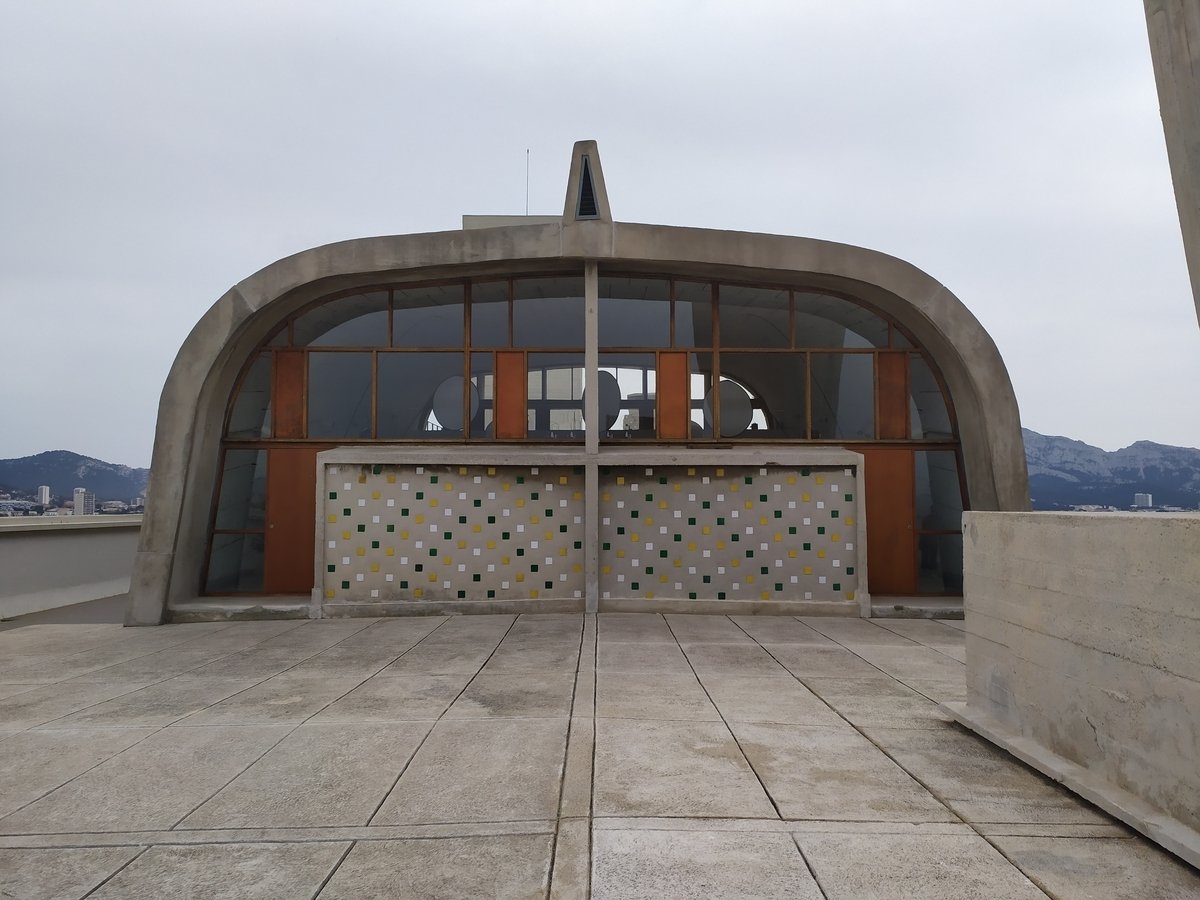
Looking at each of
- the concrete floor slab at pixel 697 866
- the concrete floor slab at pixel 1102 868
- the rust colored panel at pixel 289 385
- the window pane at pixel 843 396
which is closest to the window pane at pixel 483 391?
the rust colored panel at pixel 289 385

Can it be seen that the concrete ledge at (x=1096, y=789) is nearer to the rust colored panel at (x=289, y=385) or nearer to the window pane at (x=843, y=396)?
the window pane at (x=843, y=396)

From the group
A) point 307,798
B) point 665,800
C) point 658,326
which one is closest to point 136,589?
point 307,798

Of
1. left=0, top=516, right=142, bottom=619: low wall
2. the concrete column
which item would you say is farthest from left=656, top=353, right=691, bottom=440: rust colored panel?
left=0, top=516, right=142, bottom=619: low wall

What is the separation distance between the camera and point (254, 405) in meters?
13.0

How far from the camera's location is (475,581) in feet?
39.1

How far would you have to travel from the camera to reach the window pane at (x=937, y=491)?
12898 millimetres

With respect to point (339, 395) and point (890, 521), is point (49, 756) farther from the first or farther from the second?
point (890, 521)

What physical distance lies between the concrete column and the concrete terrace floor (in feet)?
11.4

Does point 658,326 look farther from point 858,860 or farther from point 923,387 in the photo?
point 858,860

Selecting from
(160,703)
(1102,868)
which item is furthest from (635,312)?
(1102,868)

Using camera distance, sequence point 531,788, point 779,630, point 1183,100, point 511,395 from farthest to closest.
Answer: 1. point 511,395
2. point 779,630
3. point 531,788
4. point 1183,100

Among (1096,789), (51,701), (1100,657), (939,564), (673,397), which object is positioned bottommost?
(51,701)

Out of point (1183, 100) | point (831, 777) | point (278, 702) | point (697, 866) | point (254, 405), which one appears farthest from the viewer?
point (254, 405)

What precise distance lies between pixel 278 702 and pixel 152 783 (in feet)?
6.27
